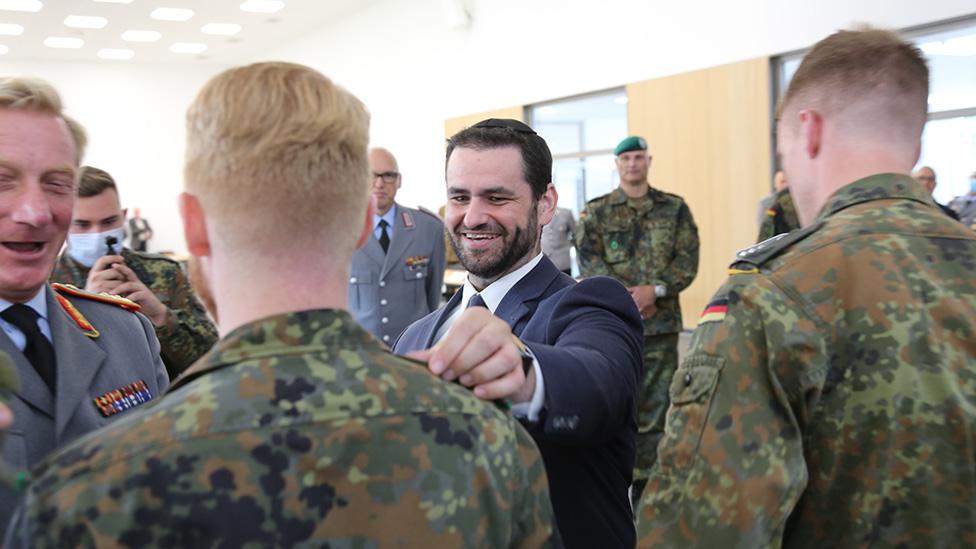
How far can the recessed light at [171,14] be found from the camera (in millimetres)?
12570

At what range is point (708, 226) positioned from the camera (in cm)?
846

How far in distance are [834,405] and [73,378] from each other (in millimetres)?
1296

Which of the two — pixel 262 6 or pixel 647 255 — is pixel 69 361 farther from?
pixel 262 6

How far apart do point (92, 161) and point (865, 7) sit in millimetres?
14967

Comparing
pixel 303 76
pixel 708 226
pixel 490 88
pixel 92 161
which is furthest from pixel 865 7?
pixel 92 161

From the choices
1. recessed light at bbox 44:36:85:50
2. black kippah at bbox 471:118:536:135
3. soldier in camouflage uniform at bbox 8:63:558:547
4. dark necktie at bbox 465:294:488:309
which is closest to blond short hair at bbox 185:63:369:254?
soldier in camouflage uniform at bbox 8:63:558:547

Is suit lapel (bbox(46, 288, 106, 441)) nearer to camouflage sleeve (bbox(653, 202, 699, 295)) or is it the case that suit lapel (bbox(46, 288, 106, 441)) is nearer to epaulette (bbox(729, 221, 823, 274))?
epaulette (bbox(729, 221, 823, 274))

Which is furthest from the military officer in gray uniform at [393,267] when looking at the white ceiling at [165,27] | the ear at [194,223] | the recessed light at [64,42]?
the recessed light at [64,42]

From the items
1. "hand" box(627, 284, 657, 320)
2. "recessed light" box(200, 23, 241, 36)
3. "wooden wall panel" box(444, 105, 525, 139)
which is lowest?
"hand" box(627, 284, 657, 320)

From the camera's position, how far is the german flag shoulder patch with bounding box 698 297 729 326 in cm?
137

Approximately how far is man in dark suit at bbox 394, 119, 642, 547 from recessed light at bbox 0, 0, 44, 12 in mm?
11901

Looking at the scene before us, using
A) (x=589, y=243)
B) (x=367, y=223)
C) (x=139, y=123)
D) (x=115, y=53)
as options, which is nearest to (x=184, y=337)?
(x=367, y=223)

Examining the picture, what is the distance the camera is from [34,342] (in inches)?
57.7

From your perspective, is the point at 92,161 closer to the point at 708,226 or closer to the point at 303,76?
the point at 708,226
